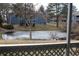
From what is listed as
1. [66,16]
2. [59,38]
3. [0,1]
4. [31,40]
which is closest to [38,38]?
[31,40]

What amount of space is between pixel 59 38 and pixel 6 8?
0.78 m

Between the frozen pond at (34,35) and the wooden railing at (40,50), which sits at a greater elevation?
the frozen pond at (34,35)

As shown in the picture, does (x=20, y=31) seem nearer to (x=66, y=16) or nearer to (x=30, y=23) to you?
(x=30, y=23)

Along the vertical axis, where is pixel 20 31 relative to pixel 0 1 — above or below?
below

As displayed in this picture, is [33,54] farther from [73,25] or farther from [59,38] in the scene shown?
[73,25]

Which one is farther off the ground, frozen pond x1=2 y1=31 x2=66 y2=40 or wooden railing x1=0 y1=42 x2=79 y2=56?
frozen pond x1=2 y1=31 x2=66 y2=40

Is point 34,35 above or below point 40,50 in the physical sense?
above

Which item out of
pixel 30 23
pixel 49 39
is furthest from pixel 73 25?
pixel 30 23

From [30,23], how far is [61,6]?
454 mm

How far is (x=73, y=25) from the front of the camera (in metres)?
2.74

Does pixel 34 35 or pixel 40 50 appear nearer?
pixel 34 35

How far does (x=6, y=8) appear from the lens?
2.68m

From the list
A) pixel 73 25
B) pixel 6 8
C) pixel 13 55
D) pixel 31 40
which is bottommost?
pixel 13 55

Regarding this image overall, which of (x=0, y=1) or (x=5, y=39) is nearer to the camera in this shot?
(x=0, y=1)
